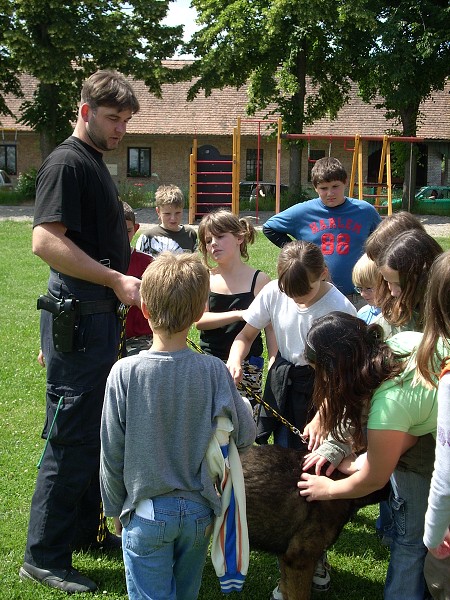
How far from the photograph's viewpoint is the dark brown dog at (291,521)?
3230 millimetres

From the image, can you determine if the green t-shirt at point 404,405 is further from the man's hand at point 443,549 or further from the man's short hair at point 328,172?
the man's short hair at point 328,172

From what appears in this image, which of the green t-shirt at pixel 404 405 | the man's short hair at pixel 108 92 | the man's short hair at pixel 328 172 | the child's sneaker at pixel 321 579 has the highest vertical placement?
the man's short hair at pixel 108 92

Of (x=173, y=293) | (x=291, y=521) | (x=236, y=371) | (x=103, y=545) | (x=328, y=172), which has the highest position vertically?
(x=328, y=172)

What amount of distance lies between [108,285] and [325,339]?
44.2 inches

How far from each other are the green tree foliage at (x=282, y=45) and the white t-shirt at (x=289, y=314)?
24.4m

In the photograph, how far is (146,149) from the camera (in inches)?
1581

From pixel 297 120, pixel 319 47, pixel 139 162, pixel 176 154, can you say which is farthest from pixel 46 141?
pixel 319 47

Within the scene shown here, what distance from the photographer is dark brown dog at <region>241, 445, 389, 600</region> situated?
323 centimetres

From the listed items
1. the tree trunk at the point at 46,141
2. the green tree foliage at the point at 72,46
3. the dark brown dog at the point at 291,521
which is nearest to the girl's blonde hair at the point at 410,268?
the dark brown dog at the point at 291,521

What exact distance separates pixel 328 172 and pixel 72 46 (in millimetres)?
25184

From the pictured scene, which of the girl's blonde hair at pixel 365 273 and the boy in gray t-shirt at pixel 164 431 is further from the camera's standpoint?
the girl's blonde hair at pixel 365 273

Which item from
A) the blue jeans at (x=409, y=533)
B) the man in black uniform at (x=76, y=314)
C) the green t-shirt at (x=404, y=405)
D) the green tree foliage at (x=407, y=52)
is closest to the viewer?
the green t-shirt at (x=404, y=405)

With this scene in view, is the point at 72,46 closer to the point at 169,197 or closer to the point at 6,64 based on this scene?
the point at 6,64

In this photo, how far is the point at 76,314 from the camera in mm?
3506
